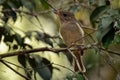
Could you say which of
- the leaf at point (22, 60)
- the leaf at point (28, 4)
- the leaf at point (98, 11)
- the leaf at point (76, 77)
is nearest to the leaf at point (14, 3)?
the leaf at point (28, 4)

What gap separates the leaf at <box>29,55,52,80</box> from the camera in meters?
3.29

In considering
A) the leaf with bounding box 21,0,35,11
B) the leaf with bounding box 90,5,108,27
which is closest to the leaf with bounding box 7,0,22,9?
the leaf with bounding box 21,0,35,11

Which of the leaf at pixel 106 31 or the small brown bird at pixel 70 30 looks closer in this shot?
the leaf at pixel 106 31

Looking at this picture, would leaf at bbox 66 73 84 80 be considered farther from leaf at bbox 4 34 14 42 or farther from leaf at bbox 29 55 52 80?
leaf at bbox 4 34 14 42

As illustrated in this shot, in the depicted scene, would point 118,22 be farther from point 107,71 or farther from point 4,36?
point 107,71

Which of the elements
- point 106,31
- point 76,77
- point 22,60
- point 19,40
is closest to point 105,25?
point 106,31

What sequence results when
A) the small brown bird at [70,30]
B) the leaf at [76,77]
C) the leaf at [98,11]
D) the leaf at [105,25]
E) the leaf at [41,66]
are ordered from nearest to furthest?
the leaf at [105,25], the leaf at [76,77], the leaf at [98,11], the small brown bird at [70,30], the leaf at [41,66]

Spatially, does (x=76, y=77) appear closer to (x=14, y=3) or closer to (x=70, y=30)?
(x=70, y=30)

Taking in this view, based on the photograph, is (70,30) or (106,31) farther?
(70,30)

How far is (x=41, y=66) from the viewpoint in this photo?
327 centimetres

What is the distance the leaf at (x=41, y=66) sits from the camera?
3.29 metres

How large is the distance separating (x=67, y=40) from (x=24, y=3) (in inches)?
20.2

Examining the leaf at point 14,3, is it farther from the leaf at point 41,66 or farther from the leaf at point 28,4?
the leaf at point 41,66

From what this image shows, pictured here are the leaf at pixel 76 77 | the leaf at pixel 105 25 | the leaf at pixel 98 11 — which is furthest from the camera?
the leaf at pixel 98 11
